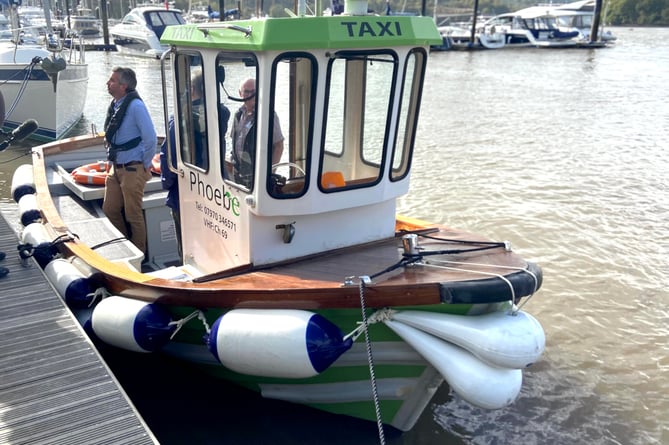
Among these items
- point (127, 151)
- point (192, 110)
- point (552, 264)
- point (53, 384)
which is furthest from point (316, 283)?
point (552, 264)

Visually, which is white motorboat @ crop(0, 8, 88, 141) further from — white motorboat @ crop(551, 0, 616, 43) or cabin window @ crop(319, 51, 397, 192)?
white motorboat @ crop(551, 0, 616, 43)

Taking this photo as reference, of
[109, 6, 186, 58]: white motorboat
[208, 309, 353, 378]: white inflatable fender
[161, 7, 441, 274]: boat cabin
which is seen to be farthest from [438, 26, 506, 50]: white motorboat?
[208, 309, 353, 378]: white inflatable fender

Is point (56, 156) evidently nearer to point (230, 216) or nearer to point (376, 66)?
point (230, 216)

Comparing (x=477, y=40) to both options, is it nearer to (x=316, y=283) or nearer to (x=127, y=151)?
(x=127, y=151)

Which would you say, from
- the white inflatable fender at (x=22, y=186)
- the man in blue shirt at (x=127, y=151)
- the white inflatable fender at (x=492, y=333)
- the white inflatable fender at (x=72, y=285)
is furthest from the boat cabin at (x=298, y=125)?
the white inflatable fender at (x=22, y=186)

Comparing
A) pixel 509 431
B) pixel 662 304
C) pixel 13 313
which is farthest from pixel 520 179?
pixel 13 313

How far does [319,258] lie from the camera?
163 inches

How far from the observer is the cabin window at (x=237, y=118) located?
379 cm

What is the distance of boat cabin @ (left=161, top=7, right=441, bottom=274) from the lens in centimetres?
360

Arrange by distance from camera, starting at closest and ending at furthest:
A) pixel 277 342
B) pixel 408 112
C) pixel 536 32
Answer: pixel 277 342, pixel 408 112, pixel 536 32

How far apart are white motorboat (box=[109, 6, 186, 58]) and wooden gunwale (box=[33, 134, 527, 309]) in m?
28.1

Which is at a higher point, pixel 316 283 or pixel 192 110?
pixel 192 110

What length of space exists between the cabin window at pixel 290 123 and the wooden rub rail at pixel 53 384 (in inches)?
62.1

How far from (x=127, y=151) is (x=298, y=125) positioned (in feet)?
7.77
